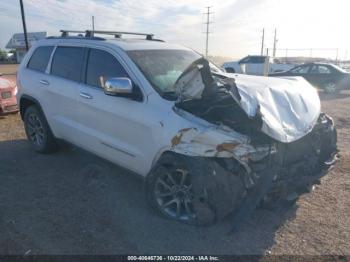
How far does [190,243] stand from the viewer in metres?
3.60

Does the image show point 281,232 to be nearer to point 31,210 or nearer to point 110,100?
point 110,100

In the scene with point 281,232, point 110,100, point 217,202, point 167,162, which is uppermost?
point 110,100

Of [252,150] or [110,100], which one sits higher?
[110,100]

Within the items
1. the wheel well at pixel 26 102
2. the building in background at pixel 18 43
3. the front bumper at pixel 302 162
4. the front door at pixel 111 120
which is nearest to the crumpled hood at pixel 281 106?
the front bumper at pixel 302 162

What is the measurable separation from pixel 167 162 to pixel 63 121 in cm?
228

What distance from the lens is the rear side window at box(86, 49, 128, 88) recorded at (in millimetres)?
4527

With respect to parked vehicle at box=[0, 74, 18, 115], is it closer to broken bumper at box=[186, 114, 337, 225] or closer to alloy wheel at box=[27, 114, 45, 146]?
alloy wheel at box=[27, 114, 45, 146]

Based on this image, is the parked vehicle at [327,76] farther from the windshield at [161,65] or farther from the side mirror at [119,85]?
the side mirror at [119,85]

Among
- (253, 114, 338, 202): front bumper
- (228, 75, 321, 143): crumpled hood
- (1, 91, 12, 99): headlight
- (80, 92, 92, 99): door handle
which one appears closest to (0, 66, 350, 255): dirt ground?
(253, 114, 338, 202): front bumper

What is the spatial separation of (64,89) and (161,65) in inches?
63.5

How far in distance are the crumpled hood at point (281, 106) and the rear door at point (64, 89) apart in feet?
7.91

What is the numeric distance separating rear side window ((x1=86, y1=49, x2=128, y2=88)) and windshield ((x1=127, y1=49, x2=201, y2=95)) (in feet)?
0.78

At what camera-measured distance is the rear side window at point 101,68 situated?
453 cm

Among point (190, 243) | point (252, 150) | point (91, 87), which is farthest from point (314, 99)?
point (91, 87)
